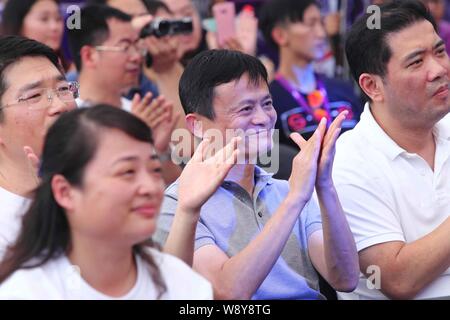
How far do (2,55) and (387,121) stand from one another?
1070 millimetres

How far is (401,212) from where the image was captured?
2389mm

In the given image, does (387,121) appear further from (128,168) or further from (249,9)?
(249,9)

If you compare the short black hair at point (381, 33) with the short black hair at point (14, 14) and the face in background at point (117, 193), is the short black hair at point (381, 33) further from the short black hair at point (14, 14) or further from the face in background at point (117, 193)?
the short black hair at point (14, 14)

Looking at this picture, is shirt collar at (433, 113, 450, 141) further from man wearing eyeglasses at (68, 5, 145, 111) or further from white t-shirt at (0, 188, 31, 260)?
man wearing eyeglasses at (68, 5, 145, 111)

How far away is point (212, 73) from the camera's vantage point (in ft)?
7.52

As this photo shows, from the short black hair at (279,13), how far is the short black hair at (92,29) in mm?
1039

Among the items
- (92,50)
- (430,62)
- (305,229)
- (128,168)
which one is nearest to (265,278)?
(305,229)

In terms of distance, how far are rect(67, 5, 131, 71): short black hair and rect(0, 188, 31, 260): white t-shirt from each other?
1526 mm

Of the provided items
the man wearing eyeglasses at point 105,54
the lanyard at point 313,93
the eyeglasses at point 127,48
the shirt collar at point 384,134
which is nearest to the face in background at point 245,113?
the shirt collar at point 384,134

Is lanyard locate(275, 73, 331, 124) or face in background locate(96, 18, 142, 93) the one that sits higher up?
face in background locate(96, 18, 142, 93)

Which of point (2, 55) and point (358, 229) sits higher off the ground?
point (2, 55)

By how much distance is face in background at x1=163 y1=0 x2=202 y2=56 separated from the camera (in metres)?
4.35

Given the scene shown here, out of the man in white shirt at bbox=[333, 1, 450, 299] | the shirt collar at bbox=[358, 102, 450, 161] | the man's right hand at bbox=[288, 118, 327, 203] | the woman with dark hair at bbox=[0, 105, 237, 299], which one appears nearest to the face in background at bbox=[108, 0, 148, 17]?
the man in white shirt at bbox=[333, 1, 450, 299]

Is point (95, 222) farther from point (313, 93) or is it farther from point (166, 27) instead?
point (313, 93)
